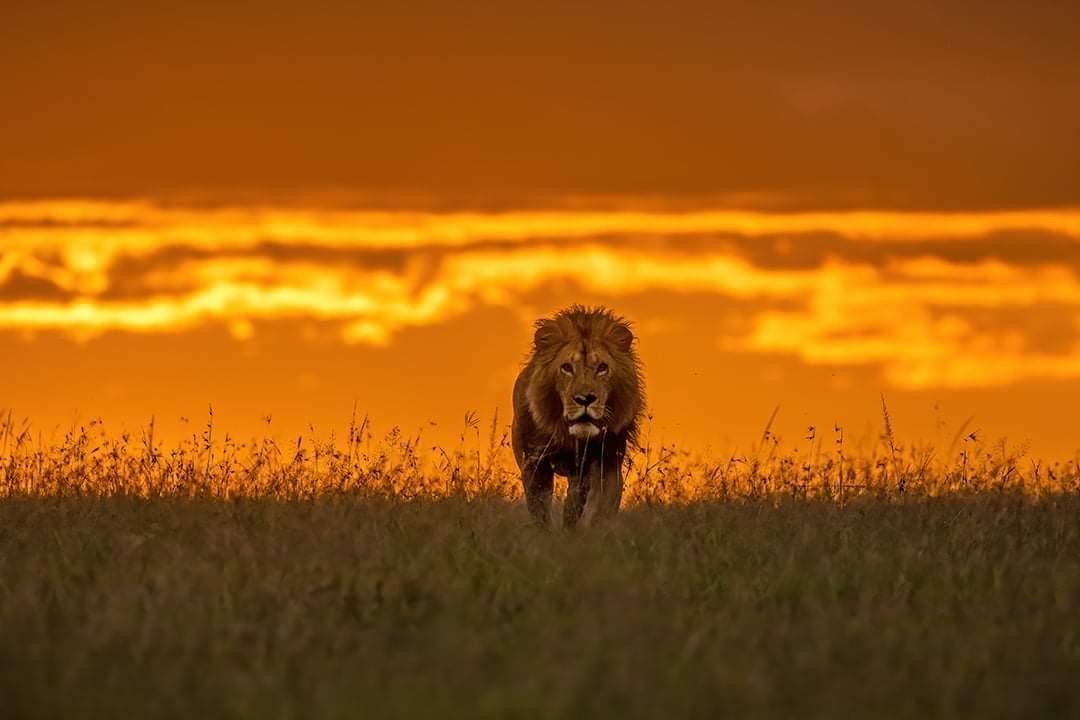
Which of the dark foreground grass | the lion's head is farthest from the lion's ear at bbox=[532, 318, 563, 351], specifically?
the dark foreground grass

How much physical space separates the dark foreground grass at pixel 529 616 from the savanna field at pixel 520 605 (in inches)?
0.8

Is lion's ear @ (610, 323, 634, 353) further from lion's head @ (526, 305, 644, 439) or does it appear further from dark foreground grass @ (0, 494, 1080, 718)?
dark foreground grass @ (0, 494, 1080, 718)

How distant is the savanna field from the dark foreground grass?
2 cm

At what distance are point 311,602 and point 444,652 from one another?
1.29m

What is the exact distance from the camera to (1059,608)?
9.52 meters

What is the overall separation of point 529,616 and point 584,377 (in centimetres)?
491

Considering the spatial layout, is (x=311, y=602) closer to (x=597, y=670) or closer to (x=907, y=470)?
(x=597, y=670)

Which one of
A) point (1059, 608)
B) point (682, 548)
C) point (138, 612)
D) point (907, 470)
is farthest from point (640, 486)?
point (138, 612)

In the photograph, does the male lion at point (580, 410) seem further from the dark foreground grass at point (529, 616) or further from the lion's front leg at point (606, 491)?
the dark foreground grass at point (529, 616)

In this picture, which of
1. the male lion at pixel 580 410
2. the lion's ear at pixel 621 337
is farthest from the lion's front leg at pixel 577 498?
the lion's ear at pixel 621 337

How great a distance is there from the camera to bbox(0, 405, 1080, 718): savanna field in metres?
7.19

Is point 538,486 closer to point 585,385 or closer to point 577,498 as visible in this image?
point 577,498

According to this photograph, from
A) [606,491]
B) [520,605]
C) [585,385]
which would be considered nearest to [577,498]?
[606,491]

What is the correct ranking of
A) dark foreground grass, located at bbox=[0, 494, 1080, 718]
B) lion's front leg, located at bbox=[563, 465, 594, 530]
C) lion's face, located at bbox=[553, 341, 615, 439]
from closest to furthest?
dark foreground grass, located at bbox=[0, 494, 1080, 718], lion's face, located at bbox=[553, 341, 615, 439], lion's front leg, located at bbox=[563, 465, 594, 530]
